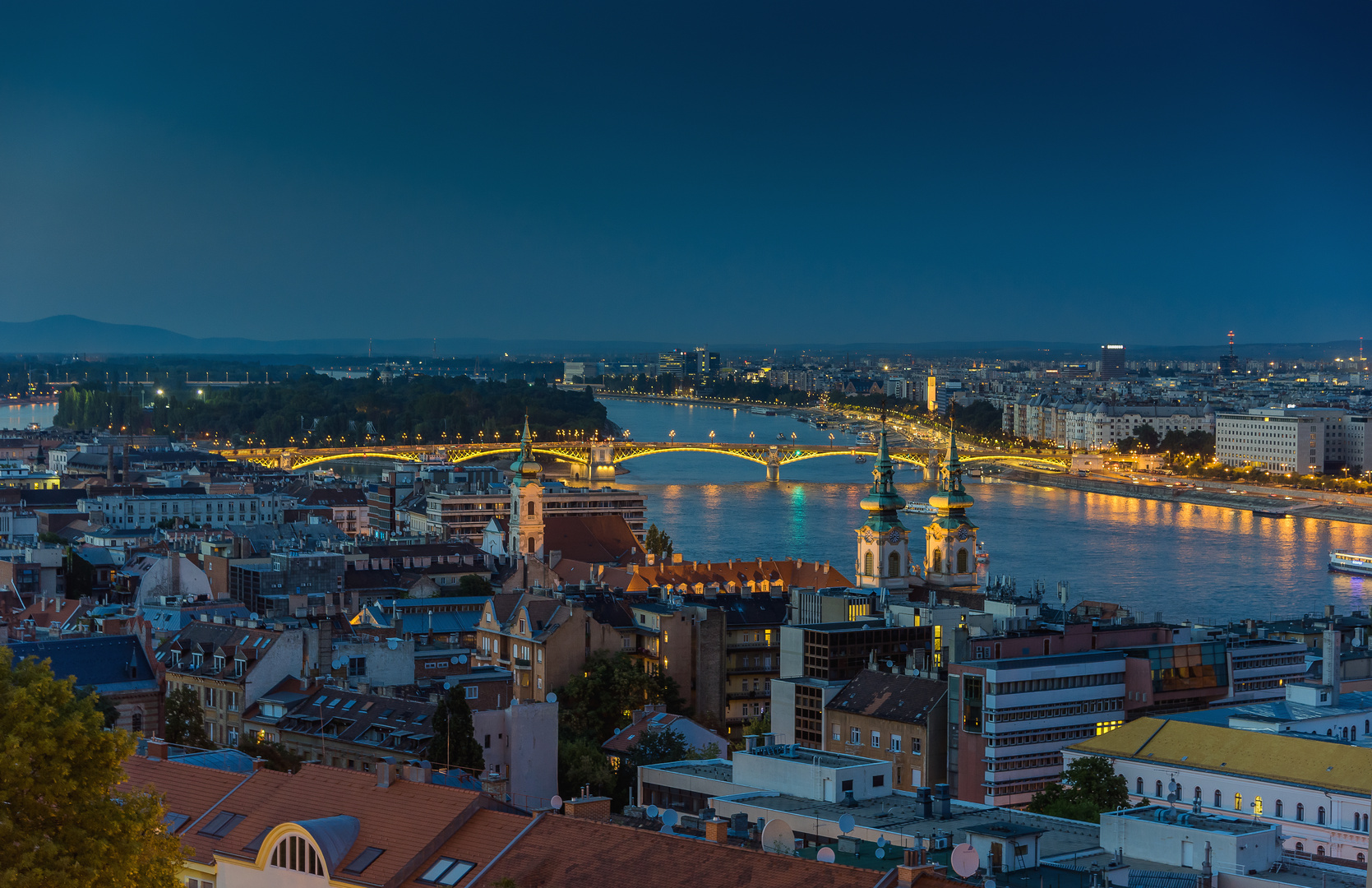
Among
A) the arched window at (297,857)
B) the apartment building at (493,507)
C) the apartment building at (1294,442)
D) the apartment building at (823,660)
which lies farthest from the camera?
the apartment building at (1294,442)

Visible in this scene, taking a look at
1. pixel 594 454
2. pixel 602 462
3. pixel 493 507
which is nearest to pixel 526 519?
pixel 493 507

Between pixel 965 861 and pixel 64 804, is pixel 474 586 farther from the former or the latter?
pixel 64 804

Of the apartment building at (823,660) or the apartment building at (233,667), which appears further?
the apartment building at (823,660)

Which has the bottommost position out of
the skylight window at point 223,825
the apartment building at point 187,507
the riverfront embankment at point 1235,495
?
the riverfront embankment at point 1235,495

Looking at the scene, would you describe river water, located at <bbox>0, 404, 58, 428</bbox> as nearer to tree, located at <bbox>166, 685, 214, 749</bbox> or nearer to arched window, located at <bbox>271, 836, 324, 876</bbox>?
tree, located at <bbox>166, 685, 214, 749</bbox>

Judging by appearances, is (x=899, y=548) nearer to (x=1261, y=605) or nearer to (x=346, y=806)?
(x=1261, y=605)

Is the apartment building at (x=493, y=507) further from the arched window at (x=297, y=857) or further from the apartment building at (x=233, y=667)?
the arched window at (x=297, y=857)

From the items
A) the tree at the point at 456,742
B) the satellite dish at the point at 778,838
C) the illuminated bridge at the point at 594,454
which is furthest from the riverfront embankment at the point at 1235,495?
the satellite dish at the point at 778,838

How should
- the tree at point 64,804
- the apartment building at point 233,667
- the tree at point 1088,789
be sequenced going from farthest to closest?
1. the apartment building at point 233,667
2. the tree at point 1088,789
3. the tree at point 64,804

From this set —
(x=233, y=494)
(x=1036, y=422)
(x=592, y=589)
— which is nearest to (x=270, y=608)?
(x=592, y=589)
